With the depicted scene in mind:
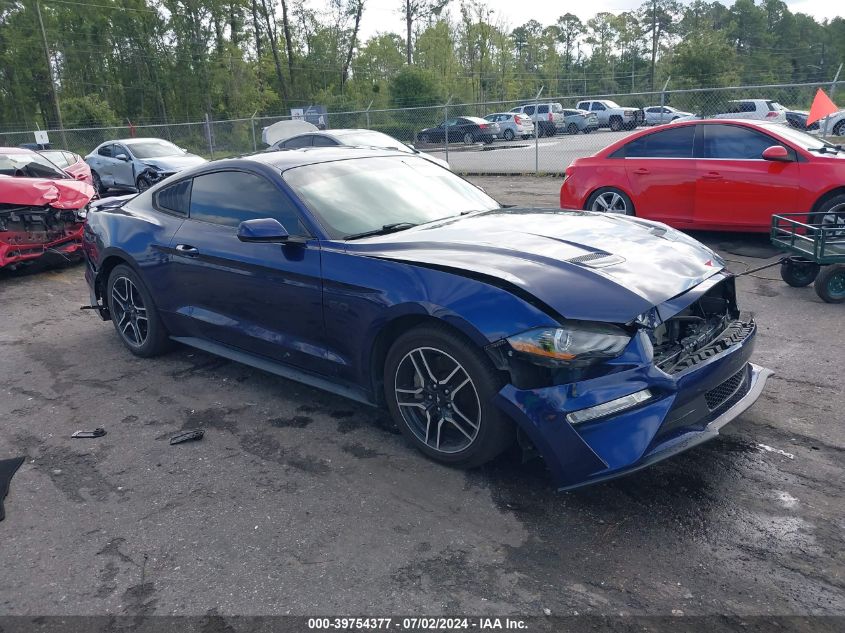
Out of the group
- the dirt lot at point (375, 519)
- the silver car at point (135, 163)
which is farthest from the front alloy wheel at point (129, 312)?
the silver car at point (135, 163)

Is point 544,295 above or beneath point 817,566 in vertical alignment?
above

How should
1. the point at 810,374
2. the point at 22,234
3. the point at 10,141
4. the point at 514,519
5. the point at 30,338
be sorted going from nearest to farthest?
the point at 514,519 < the point at 810,374 < the point at 30,338 < the point at 22,234 < the point at 10,141

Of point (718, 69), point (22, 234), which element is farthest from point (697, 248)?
point (718, 69)

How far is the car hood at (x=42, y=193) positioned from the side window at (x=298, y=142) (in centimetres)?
691

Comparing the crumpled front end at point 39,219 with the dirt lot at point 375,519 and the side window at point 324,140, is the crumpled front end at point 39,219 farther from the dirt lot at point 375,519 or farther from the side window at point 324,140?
the side window at point 324,140

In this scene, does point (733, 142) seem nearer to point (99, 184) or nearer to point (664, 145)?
point (664, 145)

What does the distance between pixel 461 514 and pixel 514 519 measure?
247 millimetres

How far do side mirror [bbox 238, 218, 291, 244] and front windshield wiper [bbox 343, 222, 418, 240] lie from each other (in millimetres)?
379

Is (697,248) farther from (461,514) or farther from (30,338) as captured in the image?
(30,338)

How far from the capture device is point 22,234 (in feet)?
28.1

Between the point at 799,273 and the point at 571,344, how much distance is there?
4.90 m

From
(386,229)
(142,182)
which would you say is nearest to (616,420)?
(386,229)

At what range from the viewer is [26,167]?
32.0ft

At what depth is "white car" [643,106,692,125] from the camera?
25.2m
